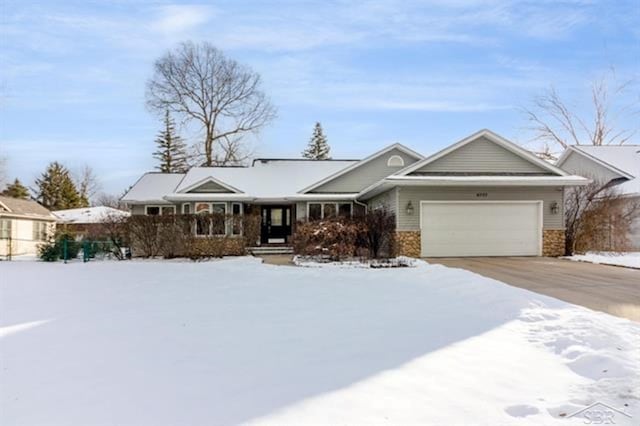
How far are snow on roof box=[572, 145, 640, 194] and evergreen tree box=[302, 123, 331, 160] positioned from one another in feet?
99.5

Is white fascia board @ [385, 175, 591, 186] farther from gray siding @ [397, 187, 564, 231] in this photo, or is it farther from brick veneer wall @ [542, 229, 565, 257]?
brick veneer wall @ [542, 229, 565, 257]

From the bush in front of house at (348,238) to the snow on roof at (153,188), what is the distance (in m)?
11.1

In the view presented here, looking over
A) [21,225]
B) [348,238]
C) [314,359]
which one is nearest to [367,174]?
[348,238]

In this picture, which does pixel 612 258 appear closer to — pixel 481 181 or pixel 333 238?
pixel 481 181

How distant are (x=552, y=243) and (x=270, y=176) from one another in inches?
582

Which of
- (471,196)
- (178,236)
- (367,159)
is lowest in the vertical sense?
(178,236)

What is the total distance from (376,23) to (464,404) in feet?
40.5

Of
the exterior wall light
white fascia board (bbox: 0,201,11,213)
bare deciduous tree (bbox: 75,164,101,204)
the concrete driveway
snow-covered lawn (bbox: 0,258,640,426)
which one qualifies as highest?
bare deciduous tree (bbox: 75,164,101,204)

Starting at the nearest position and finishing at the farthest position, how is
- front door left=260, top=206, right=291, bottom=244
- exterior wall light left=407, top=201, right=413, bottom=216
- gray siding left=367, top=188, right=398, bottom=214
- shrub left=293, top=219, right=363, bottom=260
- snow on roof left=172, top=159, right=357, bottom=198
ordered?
shrub left=293, top=219, right=363, bottom=260
exterior wall light left=407, top=201, right=413, bottom=216
gray siding left=367, top=188, right=398, bottom=214
snow on roof left=172, top=159, right=357, bottom=198
front door left=260, top=206, right=291, bottom=244

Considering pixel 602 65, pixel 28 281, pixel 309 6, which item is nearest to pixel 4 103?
pixel 28 281

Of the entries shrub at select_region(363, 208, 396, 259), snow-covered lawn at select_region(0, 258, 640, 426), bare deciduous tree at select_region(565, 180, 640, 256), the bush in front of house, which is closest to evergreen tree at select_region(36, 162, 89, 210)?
the bush in front of house

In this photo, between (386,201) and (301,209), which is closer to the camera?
(386,201)

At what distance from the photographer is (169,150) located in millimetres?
44719

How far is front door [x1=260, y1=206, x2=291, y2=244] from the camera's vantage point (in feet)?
75.5
